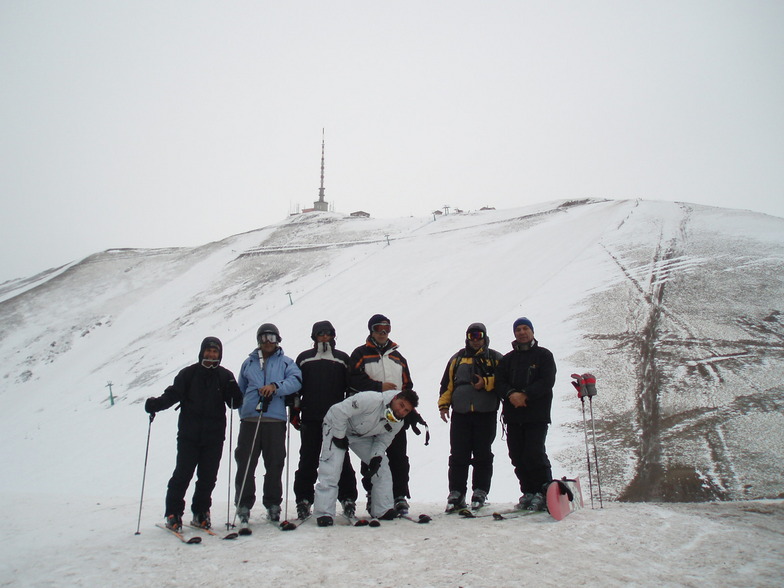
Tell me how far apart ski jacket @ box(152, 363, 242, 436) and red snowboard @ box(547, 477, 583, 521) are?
322cm

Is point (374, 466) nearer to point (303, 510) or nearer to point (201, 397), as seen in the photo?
point (303, 510)

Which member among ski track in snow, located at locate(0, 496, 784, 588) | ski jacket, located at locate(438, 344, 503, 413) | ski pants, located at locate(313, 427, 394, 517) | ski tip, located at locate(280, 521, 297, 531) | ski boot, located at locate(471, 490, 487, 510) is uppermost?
ski jacket, located at locate(438, 344, 503, 413)

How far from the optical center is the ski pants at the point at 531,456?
19.0 ft

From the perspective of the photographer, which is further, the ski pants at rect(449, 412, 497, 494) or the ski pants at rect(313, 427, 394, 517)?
the ski pants at rect(449, 412, 497, 494)

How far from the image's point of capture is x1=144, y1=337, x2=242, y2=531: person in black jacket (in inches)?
210

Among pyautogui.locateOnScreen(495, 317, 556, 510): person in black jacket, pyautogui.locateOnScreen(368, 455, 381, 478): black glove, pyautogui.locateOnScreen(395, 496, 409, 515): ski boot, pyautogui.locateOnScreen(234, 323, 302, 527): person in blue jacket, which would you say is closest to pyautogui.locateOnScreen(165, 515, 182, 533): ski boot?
pyautogui.locateOnScreen(234, 323, 302, 527): person in blue jacket

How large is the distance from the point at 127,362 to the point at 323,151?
5751 cm

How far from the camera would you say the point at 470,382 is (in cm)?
610

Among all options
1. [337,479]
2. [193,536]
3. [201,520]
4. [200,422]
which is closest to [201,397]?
[200,422]

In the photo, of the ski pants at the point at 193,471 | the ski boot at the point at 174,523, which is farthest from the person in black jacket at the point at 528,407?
the ski boot at the point at 174,523

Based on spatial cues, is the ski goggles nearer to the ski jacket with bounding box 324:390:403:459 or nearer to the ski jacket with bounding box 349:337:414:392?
the ski jacket with bounding box 324:390:403:459

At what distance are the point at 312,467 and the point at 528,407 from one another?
7.79 feet

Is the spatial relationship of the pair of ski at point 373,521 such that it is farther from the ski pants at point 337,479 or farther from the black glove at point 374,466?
the black glove at point 374,466

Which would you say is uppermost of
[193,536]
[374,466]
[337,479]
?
[374,466]
